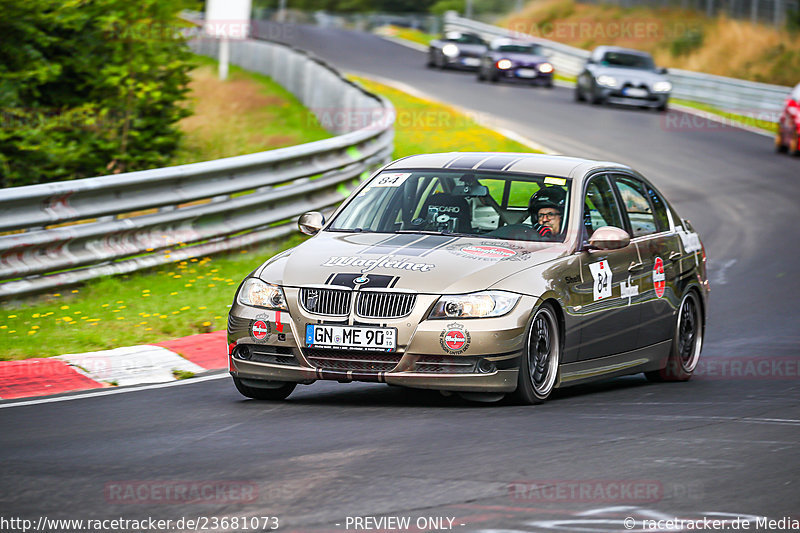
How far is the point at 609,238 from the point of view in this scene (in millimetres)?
8773

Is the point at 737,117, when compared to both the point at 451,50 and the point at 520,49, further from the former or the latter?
the point at 451,50

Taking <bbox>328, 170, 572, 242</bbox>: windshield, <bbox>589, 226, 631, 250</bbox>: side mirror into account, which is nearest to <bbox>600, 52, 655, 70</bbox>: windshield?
<bbox>328, 170, 572, 242</bbox>: windshield

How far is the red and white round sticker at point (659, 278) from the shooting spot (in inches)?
382

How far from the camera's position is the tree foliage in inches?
632

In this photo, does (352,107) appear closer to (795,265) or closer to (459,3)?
(795,265)

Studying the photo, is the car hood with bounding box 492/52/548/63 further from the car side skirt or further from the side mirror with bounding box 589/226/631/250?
the side mirror with bounding box 589/226/631/250

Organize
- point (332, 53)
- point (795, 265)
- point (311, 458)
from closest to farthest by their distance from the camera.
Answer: point (311, 458)
point (795, 265)
point (332, 53)

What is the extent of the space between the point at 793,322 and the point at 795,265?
144 inches

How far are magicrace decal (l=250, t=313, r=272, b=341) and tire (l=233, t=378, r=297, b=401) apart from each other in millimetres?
376

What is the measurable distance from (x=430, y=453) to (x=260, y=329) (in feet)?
6.08

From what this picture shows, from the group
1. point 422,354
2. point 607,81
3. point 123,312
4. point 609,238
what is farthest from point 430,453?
point 607,81

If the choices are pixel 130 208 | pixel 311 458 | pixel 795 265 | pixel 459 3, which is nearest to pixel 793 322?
pixel 795 265

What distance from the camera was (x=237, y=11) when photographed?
3192 centimetres

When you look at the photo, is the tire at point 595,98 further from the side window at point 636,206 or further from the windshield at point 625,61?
the side window at point 636,206
